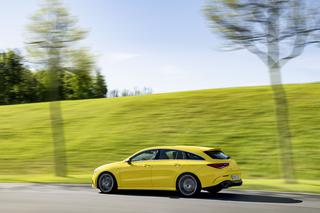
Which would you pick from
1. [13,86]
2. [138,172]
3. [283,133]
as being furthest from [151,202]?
[13,86]

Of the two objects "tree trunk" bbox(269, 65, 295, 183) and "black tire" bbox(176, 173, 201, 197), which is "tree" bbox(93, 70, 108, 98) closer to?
"tree trunk" bbox(269, 65, 295, 183)

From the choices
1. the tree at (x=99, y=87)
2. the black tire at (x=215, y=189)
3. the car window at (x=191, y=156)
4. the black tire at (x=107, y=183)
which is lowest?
the black tire at (x=215, y=189)

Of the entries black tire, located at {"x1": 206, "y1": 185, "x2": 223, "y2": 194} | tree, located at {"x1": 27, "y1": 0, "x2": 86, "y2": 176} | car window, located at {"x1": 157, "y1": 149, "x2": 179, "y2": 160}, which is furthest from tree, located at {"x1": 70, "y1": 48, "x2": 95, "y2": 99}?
black tire, located at {"x1": 206, "y1": 185, "x2": 223, "y2": 194}

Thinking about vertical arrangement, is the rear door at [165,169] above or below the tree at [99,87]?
below

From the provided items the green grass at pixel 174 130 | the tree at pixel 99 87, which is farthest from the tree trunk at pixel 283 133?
the tree at pixel 99 87

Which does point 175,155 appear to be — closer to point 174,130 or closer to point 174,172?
point 174,172

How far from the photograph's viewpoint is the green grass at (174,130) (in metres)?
27.1

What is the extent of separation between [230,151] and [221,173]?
47.7 feet

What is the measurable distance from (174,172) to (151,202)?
1656 millimetres

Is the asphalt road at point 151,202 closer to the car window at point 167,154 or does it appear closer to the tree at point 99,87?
the car window at point 167,154

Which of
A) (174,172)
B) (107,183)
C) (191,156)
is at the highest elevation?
(191,156)

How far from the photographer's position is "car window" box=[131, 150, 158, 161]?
47.9ft

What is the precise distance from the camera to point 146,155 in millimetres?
14734

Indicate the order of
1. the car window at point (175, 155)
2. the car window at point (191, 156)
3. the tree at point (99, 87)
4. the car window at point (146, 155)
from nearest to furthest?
the car window at point (191, 156)
the car window at point (175, 155)
the car window at point (146, 155)
the tree at point (99, 87)
